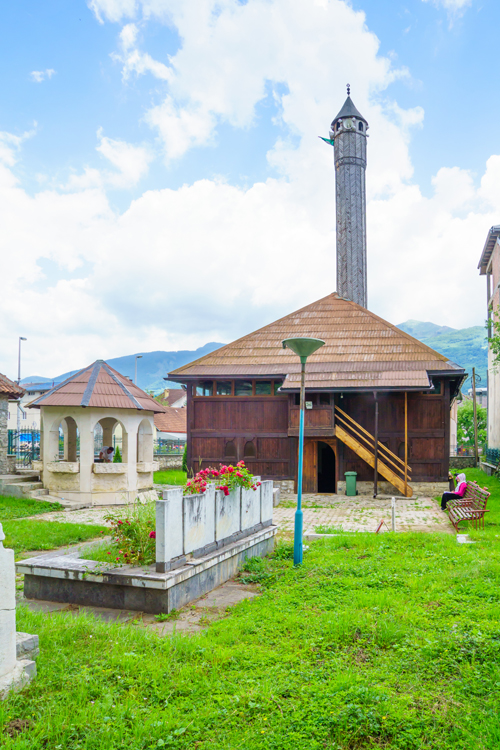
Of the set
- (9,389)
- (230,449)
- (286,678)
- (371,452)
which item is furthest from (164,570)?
(9,389)

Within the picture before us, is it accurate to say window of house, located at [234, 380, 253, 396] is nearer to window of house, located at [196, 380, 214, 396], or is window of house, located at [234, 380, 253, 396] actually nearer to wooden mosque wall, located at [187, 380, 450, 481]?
wooden mosque wall, located at [187, 380, 450, 481]

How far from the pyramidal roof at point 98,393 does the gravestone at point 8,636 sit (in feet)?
45.9

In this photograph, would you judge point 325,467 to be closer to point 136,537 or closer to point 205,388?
point 205,388

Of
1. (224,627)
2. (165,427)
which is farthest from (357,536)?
(165,427)

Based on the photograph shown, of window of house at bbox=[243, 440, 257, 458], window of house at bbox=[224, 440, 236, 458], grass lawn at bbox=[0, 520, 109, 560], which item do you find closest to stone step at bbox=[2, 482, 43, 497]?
grass lawn at bbox=[0, 520, 109, 560]

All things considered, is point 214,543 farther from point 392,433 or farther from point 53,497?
point 392,433

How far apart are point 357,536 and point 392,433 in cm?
1119

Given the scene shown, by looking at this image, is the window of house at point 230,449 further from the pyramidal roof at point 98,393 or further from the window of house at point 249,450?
the pyramidal roof at point 98,393

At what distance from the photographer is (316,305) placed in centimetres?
2620

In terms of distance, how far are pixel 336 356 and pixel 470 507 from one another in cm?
1053

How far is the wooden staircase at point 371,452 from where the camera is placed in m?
20.2

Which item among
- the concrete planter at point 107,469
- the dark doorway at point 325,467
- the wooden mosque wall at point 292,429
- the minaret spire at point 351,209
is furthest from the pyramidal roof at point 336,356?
the concrete planter at point 107,469

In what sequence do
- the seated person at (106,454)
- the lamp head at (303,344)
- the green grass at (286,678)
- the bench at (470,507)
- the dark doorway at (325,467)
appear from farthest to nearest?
the dark doorway at (325,467)
the seated person at (106,454)
the bench at (470,507)
the lamp head at (303,344)
the green grass at (286,678)

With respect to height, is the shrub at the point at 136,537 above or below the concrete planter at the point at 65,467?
above
